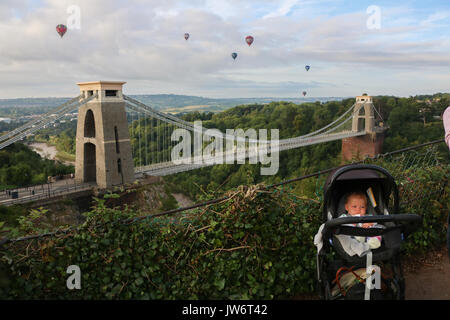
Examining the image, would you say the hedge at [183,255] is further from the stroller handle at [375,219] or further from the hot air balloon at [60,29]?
the hot air balloon at [60,29]

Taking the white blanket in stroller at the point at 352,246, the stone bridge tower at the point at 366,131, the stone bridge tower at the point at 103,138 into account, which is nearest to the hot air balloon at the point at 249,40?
the stone bridge tower at the point at 366,131

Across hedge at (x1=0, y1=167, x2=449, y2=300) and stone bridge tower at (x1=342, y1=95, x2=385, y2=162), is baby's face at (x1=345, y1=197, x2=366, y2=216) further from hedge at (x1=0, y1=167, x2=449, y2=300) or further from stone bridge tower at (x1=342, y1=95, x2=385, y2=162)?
stone bridge tower at (x1=342, y1=95, x2=385, y2=162)

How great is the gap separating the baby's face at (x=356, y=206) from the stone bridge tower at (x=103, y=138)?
41.4 feet

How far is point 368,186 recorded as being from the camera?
186cm

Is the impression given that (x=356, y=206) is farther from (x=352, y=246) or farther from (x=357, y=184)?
(x=352, y=246)

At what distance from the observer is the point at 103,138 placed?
13.2 m

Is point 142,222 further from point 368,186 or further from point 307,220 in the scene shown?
point 368,186

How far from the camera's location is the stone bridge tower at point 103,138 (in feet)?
43.4

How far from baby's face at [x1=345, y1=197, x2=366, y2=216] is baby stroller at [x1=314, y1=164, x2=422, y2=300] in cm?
4

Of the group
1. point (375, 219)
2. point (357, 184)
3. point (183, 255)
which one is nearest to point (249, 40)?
point (357, 184)

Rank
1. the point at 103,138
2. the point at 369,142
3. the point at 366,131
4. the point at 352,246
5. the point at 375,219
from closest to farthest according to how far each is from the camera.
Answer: the point at 375,219 < the point at 352,246 < the point at 103,138 < the point at 369,142 < the point at 366,131

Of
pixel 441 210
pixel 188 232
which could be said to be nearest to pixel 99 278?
pixel 188 232

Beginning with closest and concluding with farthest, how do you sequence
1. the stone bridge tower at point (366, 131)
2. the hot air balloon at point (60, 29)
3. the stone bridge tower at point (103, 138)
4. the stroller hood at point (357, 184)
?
the stroller hood at point (357, 184), the stone bridge tower at point (103, 138), the hot air balloon at point (60, 29), the stone bridge tower at point (366, 131)

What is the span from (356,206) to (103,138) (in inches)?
498
